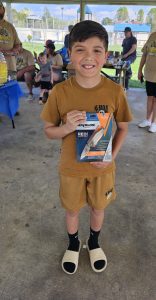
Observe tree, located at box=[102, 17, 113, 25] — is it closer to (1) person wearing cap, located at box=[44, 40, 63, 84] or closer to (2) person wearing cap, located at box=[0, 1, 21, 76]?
(1) person wearing cap, located at box=[44, 40, 63, 84]

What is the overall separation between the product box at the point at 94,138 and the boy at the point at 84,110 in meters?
0.04

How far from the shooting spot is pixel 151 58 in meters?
3.25

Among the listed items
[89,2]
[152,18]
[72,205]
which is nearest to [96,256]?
[72,205]

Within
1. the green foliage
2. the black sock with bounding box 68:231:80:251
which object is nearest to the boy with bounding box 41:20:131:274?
the black sock with bounding box 68:231:80:251

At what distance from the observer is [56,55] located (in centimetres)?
501

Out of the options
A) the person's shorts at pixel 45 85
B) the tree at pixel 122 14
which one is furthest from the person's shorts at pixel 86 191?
the tree at pixel 122 14

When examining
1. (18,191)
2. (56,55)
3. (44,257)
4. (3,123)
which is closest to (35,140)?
(3,123)

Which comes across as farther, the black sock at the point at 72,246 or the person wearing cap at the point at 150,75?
the person wearing cap at the point at 150,75

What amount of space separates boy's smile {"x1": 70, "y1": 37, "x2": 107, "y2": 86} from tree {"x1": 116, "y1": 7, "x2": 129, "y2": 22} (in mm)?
7431

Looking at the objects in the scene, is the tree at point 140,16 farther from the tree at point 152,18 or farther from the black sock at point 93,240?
the black sock at point 93,240

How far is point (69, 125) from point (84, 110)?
10cm

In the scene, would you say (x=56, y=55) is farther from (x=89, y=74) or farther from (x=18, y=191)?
(x=89, y=74)

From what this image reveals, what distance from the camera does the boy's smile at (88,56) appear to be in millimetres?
1016

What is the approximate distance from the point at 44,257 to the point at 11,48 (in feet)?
10.1
